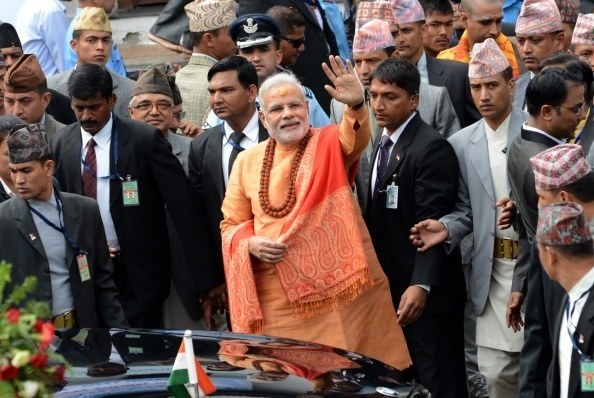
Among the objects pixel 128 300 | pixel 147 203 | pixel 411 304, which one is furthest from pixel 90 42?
pixel 411 304

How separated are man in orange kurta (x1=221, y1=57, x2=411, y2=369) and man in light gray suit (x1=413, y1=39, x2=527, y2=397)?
0.64m

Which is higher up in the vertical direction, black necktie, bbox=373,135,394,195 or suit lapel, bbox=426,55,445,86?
suit lapel, bbox=426,55,445,86

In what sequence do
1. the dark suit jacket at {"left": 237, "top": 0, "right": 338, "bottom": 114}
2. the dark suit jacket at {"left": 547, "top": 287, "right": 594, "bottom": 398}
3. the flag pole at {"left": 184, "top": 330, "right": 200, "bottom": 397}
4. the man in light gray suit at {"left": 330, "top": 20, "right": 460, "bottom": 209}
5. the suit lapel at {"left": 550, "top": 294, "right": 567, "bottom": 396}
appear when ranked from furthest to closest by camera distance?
the dark suit jacket at {"left": 237, "top": 0, "right": 338, "bottom": 114} → the man in light gray suit at {"left": 330, "top": 20, "right": 460, "bottom": 209} → the suit lapel at {"left": 550, "top": 294, "right": 567, "bottom": 396} → the dark suit jacket at {"left": 547, "top": 287, "right": 594, "bottom": 398} → the flag pole at {"left": 184, "top": 330, "right": 200, "bottom": 397}

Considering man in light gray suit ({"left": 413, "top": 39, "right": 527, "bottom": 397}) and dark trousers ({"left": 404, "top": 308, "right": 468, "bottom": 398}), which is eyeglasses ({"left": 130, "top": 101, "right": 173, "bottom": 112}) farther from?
dark trousers ({"left": 404, "top": 308, "right": 468, "bottom": 398})

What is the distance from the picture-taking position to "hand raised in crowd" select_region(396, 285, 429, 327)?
7785mm

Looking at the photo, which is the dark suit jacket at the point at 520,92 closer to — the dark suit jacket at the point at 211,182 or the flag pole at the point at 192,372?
the dark suit jacket at the point at 211,182

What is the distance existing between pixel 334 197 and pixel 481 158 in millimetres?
1024

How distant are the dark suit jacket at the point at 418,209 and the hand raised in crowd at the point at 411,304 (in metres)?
0.08

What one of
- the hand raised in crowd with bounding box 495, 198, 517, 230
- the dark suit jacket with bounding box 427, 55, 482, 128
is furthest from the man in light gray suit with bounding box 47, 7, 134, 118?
the hand raised in crowd with bounding box 495, 198, 517, 230

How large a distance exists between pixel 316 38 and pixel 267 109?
3.49 meters

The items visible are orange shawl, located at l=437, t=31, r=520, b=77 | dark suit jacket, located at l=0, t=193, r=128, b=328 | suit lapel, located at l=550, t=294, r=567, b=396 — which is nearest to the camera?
suit lapel, located at l=550, t=294, r=567, b=396

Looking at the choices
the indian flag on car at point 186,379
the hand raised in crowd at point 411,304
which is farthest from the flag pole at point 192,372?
the hand raised in crowd at point 411,304

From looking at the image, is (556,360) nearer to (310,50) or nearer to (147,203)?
(147,203)

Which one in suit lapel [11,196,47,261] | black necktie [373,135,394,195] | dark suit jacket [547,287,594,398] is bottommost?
dark suit jacket [547,287,594,398]
